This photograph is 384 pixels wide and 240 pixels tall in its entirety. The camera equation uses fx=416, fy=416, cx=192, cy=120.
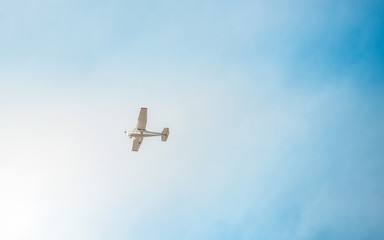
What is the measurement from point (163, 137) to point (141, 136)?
4.89m

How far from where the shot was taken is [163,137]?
291ft

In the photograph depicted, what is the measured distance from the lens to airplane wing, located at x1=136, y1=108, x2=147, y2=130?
8250cm

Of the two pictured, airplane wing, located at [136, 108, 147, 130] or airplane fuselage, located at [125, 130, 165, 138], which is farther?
airplane fuselage, located at [125, 130, 165, 138]

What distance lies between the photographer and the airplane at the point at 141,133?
8321cm

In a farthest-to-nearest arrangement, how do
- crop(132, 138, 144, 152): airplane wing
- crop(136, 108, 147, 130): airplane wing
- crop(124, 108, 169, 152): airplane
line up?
1. crop(132, 138, 144, 152): airplane wing
2. crop(124, 108, 169, 152): airplane
3. crop(136, 108, 147, 130): airplane wing

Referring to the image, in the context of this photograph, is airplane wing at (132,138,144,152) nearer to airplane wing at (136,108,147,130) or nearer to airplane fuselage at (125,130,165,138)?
airplane fuselage at (125,130,165,138)

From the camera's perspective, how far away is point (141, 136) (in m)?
86.7

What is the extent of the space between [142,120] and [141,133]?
3.50 meters

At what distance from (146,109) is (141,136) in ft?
22.8

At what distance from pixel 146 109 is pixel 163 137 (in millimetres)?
8835

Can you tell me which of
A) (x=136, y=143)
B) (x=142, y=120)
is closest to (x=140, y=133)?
(x=142, y=120)

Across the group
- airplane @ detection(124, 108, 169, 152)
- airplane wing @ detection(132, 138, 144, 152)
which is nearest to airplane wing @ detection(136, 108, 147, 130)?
airplane @ detection(124, 108, 169, 152)

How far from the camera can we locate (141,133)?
282 ft

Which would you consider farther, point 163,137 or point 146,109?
point 163,137
